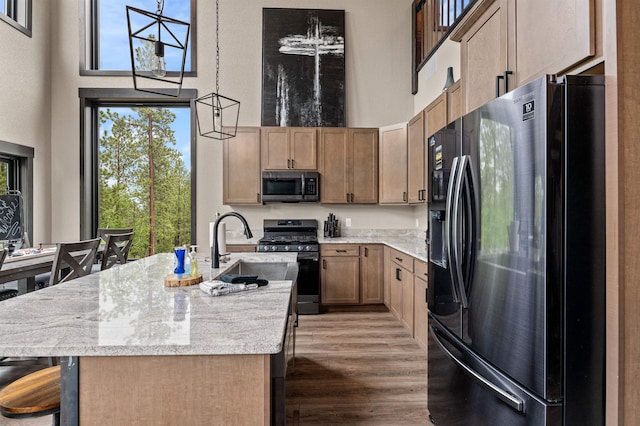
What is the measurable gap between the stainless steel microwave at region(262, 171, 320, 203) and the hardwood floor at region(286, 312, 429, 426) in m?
1.60

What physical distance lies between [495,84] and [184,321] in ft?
6.01

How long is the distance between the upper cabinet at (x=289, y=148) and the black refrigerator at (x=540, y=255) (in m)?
3.15

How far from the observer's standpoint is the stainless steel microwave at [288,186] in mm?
4414

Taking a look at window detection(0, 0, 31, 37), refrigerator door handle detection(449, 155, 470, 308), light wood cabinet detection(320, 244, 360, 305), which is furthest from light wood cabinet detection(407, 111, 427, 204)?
window detection(0, 0, 31, 37)

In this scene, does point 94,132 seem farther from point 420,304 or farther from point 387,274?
point 420,304

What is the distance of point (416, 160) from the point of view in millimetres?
3863

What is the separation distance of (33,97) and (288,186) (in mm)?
3352

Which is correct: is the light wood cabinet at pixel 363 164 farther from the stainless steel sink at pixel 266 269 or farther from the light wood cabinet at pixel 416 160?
the stainless steel sink at pixel 266 269

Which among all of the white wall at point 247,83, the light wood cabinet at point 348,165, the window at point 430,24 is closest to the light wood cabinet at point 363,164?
the light wood cabinet at point 348,165

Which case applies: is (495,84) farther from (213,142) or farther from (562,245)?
(213,142)

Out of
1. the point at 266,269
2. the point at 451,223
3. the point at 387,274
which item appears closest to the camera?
the point at 451,223

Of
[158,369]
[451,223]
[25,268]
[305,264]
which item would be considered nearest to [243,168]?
[305,264]

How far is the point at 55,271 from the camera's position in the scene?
2.42 meters

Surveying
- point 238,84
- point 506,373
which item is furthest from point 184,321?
point 238,84
